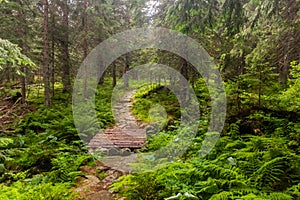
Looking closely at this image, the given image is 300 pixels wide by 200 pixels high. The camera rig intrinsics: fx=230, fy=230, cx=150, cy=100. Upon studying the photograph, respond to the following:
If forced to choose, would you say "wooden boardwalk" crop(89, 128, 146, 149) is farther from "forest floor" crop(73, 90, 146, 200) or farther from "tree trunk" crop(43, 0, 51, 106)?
"tree trunk" crop(43, 0, 51, 106)

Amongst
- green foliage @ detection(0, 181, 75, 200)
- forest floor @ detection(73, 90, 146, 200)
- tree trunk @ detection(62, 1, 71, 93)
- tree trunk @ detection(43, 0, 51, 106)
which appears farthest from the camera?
tree trunk @ detection(62, 1, 71, 93)

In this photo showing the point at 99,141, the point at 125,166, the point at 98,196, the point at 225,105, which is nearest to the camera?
the point at 98,196

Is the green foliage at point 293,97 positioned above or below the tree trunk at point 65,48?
below

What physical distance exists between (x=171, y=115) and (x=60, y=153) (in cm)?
565

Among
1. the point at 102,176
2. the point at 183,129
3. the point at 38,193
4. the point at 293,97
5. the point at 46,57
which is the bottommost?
the point at 102,176

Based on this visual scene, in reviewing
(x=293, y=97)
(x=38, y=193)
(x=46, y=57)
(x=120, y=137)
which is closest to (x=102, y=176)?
(x=38, y=193)

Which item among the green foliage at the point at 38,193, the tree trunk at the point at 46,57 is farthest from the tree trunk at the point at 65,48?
the green foliage at the point at 38,193

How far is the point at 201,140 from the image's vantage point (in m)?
6.83

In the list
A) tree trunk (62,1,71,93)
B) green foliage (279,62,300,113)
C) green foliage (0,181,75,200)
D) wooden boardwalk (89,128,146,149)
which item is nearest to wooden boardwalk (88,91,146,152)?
wooden boardwalk (89,128,146,149)

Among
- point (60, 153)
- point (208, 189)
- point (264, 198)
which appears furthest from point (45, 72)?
point (264, 198)

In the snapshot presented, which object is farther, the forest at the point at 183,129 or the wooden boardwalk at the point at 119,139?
the wooden boardwalk at the point at 119,139

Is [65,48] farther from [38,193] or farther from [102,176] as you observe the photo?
[38,193]

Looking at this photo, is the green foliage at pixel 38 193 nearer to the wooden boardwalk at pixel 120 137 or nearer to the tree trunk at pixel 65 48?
the wooden boardwalk at pixel 120 137

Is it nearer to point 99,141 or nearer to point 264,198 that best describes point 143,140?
point 99,141
